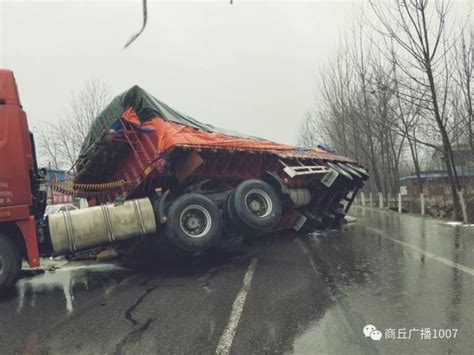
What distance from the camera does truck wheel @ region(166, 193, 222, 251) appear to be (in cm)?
724

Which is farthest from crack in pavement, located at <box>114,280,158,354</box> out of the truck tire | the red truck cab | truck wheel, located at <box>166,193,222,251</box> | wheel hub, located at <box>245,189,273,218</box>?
wheel hub, located at <box>245,189,273,218</box>

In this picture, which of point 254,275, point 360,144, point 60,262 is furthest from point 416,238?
point 360,144

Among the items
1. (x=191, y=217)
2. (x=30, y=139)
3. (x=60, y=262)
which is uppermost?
(x=30, y=139)

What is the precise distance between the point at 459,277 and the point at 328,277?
5.99ft

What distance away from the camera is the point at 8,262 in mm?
6207

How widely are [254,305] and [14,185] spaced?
3838 mm

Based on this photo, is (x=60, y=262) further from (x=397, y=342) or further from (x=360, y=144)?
(x=360, y=144)

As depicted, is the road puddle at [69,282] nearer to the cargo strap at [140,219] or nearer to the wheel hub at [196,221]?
the cargo strap at [140,219]

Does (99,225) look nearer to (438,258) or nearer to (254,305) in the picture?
(254,305)

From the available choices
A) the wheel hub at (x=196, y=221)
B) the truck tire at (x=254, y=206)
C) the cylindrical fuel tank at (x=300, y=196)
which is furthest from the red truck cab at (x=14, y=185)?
the cylindrical fuel tank at (x=300, y=196)

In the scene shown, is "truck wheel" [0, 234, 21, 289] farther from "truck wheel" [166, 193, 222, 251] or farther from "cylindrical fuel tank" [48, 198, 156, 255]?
"truck wheel" [166, 193, 222, 251]

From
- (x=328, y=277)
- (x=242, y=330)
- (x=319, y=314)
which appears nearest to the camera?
(x=242, y=330)

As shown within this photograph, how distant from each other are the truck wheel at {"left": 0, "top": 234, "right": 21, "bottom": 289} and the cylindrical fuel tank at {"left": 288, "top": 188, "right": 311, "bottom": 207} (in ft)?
17.8

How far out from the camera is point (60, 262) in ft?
33.7
